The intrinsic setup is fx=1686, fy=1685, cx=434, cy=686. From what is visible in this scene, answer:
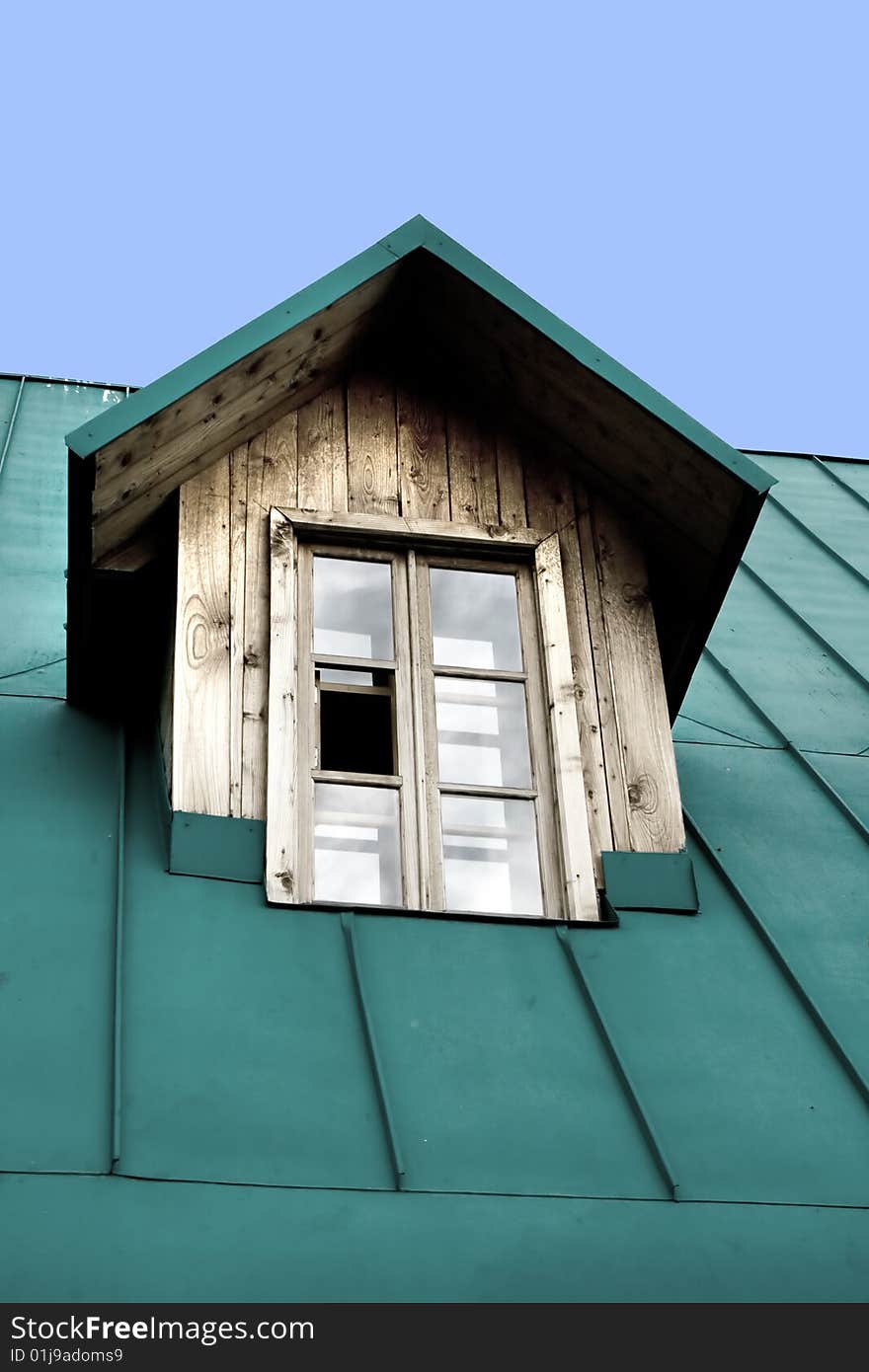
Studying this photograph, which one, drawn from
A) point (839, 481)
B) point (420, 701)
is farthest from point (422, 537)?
point (839, 481)

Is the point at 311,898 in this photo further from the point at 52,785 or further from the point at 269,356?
the point at 269,356

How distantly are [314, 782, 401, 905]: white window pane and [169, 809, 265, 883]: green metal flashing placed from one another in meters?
0.19

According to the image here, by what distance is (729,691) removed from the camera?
6793 mm

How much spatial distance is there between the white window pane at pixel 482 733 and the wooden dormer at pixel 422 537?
16 millimetres

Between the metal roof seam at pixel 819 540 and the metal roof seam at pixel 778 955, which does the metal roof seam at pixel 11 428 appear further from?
the metal roof seam at pixel 819 540

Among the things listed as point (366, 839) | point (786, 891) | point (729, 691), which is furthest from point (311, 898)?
point (729, 691)

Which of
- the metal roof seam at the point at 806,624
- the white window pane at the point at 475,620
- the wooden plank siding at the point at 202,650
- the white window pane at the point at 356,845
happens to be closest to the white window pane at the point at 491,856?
the white window pane at the point at 356,845

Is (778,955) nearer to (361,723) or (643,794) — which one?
(643,794)

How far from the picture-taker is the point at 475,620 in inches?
226

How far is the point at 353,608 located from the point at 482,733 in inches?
24.9

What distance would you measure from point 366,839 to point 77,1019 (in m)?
1.16

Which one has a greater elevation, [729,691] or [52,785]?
[729,691]
